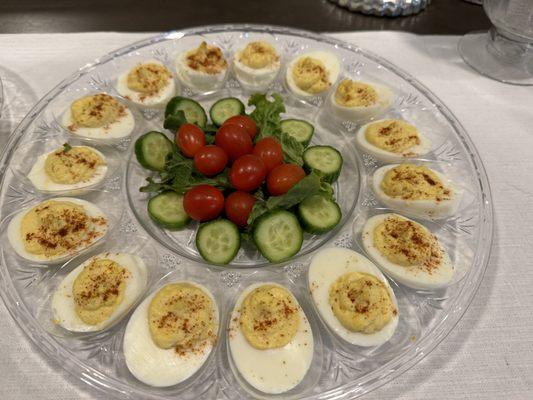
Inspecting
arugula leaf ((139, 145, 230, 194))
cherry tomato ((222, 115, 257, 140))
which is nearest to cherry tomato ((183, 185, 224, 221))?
arugula leaf ((139, 145, 230, 194))

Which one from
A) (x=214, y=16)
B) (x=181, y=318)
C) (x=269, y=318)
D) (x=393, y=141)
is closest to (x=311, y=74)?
(x=393, y=141)

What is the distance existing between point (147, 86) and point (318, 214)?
1.52 m

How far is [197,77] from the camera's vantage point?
9.74 feet

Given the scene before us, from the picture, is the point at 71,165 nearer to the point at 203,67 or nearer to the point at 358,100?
the point at 203,67

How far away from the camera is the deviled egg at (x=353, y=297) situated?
1.87 metres

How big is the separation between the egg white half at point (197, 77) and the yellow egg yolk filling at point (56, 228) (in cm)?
129

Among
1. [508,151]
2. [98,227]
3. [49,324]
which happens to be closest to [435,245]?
[508,151]

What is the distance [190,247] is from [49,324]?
0.77 m

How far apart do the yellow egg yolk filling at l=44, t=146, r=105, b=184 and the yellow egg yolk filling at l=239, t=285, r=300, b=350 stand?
124cm

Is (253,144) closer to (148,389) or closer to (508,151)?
(148,389)

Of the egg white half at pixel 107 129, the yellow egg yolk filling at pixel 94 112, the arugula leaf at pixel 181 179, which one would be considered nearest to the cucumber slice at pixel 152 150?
the arugula leaf at pixel 181 179

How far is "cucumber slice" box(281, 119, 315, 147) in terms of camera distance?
2.70m

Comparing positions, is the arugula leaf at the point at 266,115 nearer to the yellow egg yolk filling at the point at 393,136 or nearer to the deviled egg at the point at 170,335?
the yellow egg yolk filling at the point at 393,136

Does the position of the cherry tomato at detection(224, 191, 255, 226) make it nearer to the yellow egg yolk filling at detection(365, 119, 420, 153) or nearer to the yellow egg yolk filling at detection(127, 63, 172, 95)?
A: the yellow egg yolk filling at detection(365, 119, 420, 153)
